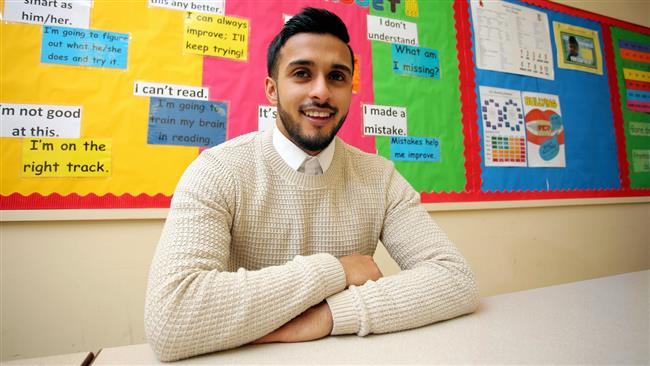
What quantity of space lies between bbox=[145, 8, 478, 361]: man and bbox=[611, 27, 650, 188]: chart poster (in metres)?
1.85

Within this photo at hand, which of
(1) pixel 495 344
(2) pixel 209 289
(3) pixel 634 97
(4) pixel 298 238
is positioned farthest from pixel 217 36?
(3) pixel 634 97

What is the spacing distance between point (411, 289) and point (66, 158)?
111 cm

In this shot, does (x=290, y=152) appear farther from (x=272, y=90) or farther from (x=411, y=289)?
(x=411, y=289)

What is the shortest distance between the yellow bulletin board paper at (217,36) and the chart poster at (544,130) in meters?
1.42

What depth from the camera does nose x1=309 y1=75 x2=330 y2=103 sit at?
763 millimetres

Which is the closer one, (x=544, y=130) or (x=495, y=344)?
(x=495, y=344)

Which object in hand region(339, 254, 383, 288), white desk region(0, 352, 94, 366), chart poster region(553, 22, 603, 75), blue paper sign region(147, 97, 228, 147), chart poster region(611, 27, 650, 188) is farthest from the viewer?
chart poster region(611, 27, 650, 188)

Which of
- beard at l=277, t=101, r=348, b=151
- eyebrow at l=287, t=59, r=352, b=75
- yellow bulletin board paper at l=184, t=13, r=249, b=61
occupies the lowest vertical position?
beard at l=277, t=101, r=348, b=151

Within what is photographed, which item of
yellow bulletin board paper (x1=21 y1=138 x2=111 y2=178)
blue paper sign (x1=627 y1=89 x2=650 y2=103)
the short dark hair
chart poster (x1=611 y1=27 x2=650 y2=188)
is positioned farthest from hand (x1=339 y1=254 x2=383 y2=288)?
blue paper sign (x1=627 y1=89 x2=650 y2=103)

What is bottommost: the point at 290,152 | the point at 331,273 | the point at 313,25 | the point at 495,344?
the point at 495,344

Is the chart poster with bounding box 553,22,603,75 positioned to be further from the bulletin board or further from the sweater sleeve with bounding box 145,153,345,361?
the sweater sleeve with bounding box 145,153,345,361

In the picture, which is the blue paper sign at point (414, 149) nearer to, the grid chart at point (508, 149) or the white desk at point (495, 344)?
the grid chart at point (508, 149)

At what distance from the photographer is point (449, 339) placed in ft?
1.76

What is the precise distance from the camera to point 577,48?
1735 millimetres
